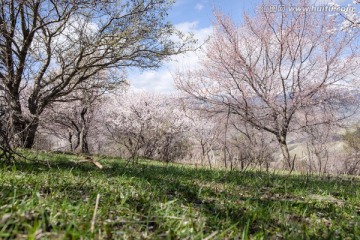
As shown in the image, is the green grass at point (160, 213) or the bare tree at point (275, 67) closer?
the green grass at point (160, 213)

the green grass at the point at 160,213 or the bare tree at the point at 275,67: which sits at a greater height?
the bare tree at the point at 275,67

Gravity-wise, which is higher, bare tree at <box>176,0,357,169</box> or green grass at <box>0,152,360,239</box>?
bare tree at <box>176,0,357,169</box>

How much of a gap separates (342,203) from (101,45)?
1208 centimetres

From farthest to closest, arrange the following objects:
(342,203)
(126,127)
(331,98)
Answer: (126,127) → (331,98) → (342,203)

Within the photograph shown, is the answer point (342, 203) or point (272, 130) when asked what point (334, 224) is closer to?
point (342, 203)

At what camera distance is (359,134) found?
38062mm

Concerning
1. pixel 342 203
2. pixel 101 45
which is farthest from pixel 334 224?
pixel 101 45

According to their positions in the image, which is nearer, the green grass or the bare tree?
the green grass

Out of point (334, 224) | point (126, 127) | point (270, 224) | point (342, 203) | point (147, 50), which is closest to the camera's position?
point (270, 224)

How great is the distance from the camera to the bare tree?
16.5 metres

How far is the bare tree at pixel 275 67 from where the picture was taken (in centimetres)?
1655

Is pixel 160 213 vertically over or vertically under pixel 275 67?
under

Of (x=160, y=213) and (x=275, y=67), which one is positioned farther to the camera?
(x=275, y=67)

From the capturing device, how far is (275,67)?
56.4 feet
